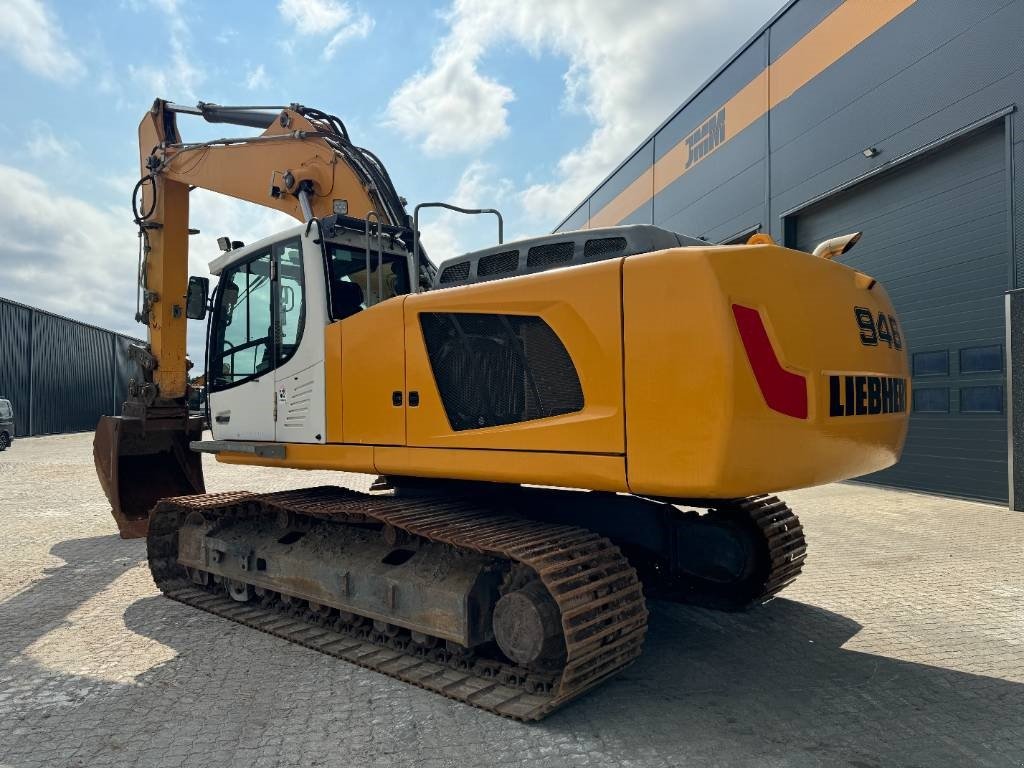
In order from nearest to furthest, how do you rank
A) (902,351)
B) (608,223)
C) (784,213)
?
(902,351)
(784,213)
(608,223)

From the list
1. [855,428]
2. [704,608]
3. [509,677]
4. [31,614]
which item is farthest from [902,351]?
[31,614]

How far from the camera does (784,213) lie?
523 inches

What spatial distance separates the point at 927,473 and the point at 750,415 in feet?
30.8

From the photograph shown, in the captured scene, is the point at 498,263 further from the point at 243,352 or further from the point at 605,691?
the point at 605,691

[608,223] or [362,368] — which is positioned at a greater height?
[608,223]

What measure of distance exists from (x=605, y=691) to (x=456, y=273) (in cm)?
257

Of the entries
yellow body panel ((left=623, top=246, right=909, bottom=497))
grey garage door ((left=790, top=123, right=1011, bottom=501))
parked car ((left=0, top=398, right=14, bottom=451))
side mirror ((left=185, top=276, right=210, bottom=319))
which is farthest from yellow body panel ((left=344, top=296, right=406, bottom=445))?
parked car ((left=0, top=398, right=14, bottom=451))

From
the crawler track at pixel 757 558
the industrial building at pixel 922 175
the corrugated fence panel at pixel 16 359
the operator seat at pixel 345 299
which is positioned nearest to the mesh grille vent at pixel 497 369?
the operator seat at pixel 345 299

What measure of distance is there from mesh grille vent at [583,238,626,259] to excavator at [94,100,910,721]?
0.01m

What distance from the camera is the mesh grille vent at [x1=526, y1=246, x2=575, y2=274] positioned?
3746 mm

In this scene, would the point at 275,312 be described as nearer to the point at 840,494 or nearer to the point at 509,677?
the point at 509,677

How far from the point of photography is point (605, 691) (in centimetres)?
364

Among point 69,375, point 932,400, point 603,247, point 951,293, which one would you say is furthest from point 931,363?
point 69,375

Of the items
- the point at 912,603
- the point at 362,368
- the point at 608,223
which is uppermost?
the point at 608,223
